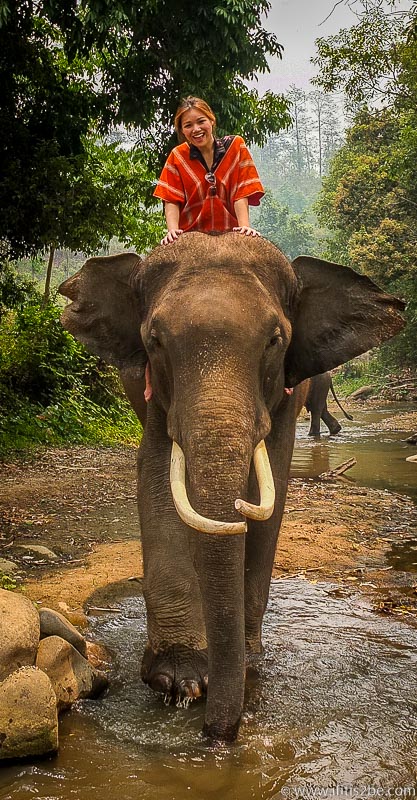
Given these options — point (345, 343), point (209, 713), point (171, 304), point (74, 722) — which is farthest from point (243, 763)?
point (345, 343)

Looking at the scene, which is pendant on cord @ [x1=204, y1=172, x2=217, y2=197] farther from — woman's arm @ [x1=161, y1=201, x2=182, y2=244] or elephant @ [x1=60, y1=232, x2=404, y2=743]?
elephant @ [x1=60, y1=232, x2=404, y2=743]

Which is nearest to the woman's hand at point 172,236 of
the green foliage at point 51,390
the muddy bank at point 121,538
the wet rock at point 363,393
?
the muddy bank at point 121,538

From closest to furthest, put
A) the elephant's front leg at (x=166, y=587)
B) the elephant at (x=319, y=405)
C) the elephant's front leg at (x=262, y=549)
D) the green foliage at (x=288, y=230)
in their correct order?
the elephant's front leg at (x=166, y=587)
the elephant's front leg at (x=262, y=549)
the elephant at (x=319, y=405)
the green foliage at (x=288, y=230)

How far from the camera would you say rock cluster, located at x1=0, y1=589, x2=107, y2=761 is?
A: 299 centimetres

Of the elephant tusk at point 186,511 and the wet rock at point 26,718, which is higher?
the elephant tusk at point 186,511

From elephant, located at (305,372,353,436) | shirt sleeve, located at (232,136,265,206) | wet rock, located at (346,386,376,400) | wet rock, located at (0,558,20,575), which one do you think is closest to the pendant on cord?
shirt sleeve, located at (232,136,265,206)

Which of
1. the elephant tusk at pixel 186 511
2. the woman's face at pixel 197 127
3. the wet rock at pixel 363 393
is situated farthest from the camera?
the wet rock at pixel 363 393

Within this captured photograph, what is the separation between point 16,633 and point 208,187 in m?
2.29

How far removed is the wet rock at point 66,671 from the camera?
3.46 meters

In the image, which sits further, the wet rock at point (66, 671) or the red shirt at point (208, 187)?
the red shirt at point (208, 187)

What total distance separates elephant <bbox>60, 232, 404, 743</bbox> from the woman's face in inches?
26.3

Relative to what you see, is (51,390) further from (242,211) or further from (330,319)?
(330,319)

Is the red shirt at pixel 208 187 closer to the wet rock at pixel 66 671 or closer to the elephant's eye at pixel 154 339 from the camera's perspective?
the elephant's eye at pixel 154 339

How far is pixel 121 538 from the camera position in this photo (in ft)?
23.1
